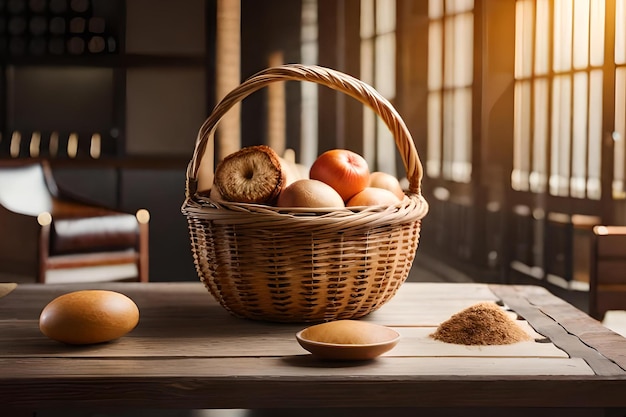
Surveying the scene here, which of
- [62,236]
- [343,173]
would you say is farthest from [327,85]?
[62,236]

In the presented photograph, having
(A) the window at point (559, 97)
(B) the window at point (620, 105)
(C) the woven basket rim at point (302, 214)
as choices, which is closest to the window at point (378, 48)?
(A) the window at point (559, 97)

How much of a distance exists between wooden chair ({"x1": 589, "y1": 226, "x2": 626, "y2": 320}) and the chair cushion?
182 centimetres

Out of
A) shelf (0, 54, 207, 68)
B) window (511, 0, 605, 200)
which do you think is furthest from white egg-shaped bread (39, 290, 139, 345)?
shelf (0, 54, 207, 68)

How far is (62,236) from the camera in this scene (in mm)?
3205

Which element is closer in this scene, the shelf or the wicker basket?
the wicker basket

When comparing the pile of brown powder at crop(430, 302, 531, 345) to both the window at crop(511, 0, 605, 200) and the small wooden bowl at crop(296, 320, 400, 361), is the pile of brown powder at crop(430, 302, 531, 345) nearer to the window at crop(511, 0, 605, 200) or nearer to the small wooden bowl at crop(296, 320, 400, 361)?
the small wooden bowl at crop(296, 320, 400, 361)

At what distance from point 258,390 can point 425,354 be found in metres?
0.24

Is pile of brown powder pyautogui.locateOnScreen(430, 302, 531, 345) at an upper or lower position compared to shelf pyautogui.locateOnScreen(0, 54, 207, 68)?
lower

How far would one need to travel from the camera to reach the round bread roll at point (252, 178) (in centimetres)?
123

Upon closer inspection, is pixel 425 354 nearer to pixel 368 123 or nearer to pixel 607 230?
pixel 607 230

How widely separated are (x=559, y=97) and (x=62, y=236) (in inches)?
92.4

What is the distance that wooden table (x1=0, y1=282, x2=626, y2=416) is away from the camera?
3.10 feet

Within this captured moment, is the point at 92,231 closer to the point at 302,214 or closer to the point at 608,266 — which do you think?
the point at 608,266

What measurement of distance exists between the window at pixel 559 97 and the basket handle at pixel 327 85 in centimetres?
261
